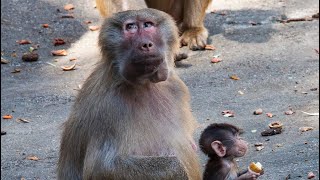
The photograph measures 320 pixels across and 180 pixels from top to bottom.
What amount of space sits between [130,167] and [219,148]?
37.8 inches

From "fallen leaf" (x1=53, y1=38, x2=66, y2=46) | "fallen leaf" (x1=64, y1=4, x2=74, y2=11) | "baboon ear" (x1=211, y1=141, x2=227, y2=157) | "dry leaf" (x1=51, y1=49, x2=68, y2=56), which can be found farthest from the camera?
"fallen leaf" (x1=64, y1=4, x2=74, y2=11)

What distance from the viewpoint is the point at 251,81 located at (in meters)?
8.66

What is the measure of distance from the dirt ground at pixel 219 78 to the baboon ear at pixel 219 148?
101 centimetres

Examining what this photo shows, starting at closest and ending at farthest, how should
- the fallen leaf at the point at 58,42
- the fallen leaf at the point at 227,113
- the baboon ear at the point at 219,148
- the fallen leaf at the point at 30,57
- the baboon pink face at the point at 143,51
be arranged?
the baboon pink face at the point at 143,51 < the baboon ear at the point at 219,148 < the fallen leaf at the point at 227,113 < the fallen leaf at the point at 30,57 < the fallen leaf at the point at 58,42

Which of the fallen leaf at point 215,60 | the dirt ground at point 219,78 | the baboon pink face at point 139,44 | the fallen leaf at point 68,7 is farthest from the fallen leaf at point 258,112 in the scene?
the fallen leaf at point 68,7

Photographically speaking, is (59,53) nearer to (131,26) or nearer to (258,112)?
(258,112)

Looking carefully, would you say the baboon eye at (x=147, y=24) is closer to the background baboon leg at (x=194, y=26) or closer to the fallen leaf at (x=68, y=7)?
the background baboon leg at (x=194, y=26)

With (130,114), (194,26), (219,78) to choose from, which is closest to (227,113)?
(219,78)

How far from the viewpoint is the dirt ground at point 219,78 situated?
6.98 m

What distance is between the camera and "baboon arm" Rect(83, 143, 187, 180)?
460 cm

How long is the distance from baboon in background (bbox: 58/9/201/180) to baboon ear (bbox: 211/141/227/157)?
1.50 feet

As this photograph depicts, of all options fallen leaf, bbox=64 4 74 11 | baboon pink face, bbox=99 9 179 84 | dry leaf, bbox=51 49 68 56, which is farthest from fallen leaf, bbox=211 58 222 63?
baboon pink face, bbox=99 9 179 84

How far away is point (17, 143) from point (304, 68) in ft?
10.1

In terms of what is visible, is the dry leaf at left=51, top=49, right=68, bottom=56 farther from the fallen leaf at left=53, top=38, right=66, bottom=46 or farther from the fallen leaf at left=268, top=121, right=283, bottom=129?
the fallen leaf at left=268, top=121, right=283, bottom=129
